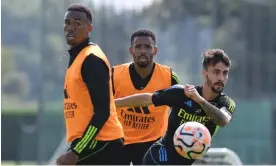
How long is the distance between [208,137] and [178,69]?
17900 mm

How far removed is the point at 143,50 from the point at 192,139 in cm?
211

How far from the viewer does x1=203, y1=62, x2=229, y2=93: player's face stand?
800 cm

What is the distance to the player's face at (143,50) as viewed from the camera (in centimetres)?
949

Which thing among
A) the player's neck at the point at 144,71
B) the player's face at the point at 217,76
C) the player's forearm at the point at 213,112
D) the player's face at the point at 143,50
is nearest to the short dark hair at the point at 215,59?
the player's face at the point at 217,76

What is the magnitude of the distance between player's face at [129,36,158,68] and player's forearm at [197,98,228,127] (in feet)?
5.77

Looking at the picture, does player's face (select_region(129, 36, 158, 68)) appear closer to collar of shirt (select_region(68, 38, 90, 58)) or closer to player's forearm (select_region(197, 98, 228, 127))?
player's forearm (select_region(197, 98, 228, 127))

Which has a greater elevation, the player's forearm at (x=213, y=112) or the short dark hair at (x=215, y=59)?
the short dark hair at (x=215, y=59)

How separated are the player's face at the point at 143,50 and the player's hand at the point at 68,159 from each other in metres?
2.52

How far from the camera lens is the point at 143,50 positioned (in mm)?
9477

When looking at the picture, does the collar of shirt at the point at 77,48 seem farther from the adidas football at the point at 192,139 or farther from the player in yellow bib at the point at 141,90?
the player in yellow bib at the point at 141,90

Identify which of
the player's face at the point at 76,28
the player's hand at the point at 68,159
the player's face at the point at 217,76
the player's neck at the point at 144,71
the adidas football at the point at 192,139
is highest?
the player's face at the point at 76,28

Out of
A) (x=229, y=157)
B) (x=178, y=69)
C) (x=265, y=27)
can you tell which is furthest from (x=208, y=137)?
(x=265, y=27)

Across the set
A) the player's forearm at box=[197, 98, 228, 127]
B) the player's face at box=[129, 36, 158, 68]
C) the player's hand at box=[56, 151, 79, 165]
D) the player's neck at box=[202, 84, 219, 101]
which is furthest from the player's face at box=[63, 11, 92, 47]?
the player's face at box=[129, 36, 158, 68]

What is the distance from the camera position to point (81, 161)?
730 centimetres
